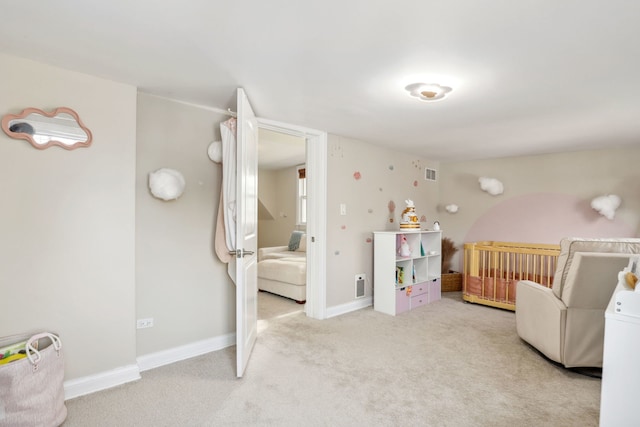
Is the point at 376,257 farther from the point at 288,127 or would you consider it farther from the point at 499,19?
the point at 499,19

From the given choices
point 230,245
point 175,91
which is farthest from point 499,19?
point 230,245

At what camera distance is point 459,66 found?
6.51ft

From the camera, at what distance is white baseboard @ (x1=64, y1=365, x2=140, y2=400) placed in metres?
2.04

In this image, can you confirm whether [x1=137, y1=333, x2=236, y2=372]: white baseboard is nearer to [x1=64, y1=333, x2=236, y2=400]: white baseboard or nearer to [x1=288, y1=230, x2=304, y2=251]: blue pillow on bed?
[x1=64, y1=333, x2=236, y2=400]: white baseboard

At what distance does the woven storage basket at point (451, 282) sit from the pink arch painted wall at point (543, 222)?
2.21 ft

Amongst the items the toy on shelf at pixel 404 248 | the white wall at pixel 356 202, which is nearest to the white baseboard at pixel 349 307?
the white wall at pixel 356 202

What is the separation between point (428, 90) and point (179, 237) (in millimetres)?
2182

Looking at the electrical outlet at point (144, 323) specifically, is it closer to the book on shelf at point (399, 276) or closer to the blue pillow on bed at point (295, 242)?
the book on shelf at point (399, 276)

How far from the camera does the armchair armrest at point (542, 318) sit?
2.40 metres

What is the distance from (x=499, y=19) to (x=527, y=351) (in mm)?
2608

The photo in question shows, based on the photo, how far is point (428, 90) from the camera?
2266mm

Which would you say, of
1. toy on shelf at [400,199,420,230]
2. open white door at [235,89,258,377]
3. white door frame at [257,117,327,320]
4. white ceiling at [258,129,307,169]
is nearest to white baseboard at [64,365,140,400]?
open white door at [235,89,258,377]

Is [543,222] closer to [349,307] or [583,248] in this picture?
[583,248]

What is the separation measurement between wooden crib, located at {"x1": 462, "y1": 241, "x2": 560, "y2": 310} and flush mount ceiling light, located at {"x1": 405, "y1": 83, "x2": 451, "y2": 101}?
2.61 metres
